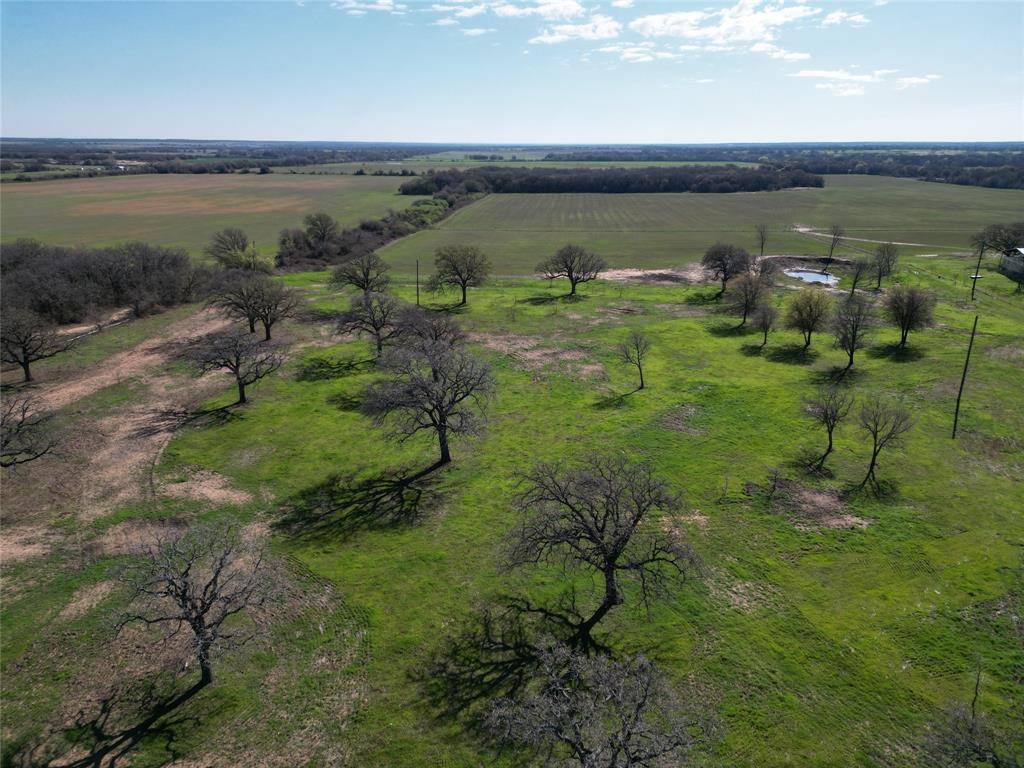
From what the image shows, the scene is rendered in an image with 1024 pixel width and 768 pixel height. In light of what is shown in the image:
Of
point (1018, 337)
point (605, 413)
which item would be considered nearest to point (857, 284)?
point (1018, 337)

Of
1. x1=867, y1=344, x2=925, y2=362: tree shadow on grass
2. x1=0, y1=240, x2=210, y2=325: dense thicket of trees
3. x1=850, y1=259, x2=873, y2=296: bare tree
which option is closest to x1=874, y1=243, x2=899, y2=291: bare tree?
x1=850, y1=259, x2=873, y2=296: bare tree

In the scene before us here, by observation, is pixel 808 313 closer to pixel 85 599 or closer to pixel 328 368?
pixel 328 368

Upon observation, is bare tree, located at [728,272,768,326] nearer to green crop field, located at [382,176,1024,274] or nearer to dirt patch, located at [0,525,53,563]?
green crop field, located at [382,176,1024,274]

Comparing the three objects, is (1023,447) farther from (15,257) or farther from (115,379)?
(15,257)

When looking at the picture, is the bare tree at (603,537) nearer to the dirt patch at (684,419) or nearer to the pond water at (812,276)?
the dirt patch at (684,419)

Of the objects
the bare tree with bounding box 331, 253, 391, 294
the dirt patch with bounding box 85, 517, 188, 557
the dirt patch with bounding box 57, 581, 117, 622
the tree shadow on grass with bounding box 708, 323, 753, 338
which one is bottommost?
the dirt patch with bounding box 57, 581, 117, 622
